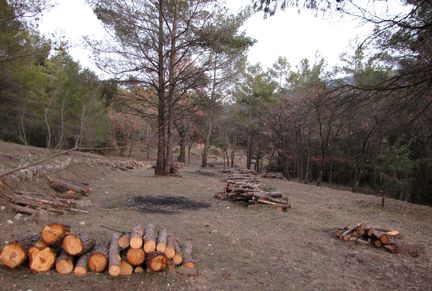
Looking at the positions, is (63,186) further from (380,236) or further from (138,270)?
(380,236)

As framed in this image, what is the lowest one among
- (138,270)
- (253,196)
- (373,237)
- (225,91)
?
(138,270)

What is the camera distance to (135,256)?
13.3 ft

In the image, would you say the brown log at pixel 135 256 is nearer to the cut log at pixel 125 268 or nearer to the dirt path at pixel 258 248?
the cut log at pixel 125 268

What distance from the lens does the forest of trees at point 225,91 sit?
5.55 m

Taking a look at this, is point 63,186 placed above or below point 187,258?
above

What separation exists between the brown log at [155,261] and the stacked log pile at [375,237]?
395 centimetres

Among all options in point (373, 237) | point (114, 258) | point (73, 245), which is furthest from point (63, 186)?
point (373, 237)

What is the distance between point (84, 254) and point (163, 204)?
4.99 meters

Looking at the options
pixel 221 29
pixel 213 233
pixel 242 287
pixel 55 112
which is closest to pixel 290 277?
pixel 242 287

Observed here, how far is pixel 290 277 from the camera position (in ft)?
14.7

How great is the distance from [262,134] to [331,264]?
2326cm

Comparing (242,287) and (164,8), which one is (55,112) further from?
(242,287)

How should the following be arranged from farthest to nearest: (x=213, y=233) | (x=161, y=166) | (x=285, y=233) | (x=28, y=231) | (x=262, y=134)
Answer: (x=262, y=134)
(x=161, y=166)
(x=285, y=233)
(x=213, y=233)
(x=28, y=231)

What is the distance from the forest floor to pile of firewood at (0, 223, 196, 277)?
107 mm
